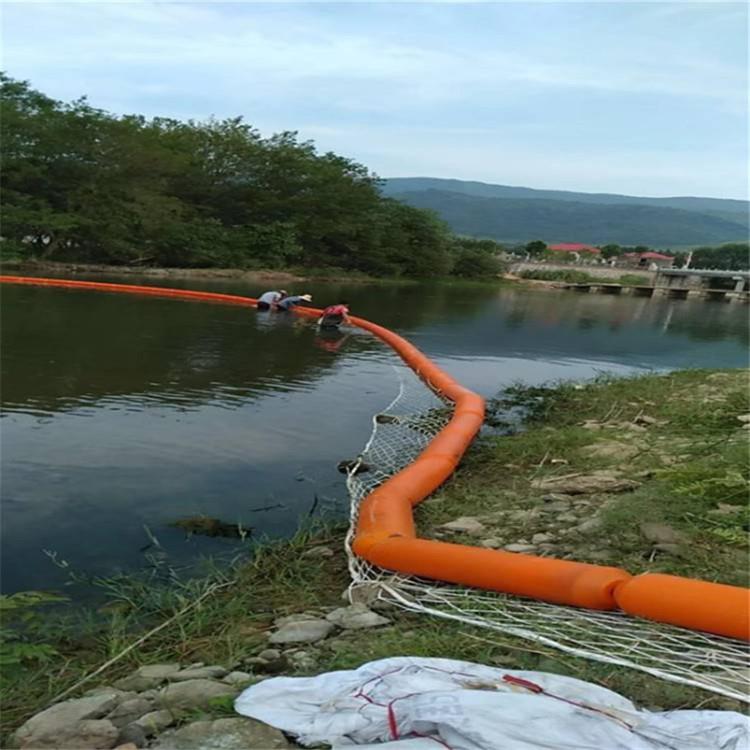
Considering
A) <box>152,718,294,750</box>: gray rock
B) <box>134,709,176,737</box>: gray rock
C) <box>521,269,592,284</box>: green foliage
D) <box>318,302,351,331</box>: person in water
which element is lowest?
<box>134,709,176,737</box>: gray rock

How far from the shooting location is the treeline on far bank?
27.3 metres

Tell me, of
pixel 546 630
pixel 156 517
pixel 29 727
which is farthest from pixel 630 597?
pixel 156 517

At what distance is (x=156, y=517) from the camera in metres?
5.22

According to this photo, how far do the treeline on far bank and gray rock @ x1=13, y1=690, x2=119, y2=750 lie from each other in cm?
2707

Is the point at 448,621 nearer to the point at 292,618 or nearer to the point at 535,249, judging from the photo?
the point at 292,618

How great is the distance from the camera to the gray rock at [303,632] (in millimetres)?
3229

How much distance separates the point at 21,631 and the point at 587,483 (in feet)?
12.6

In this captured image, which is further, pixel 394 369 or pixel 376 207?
pixel 376 207

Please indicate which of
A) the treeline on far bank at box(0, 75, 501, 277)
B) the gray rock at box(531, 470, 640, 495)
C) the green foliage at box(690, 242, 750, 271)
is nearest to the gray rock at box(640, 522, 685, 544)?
the gray rock at box(531, 470, 640, 495)

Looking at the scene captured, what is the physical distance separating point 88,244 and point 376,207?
56.7 ft

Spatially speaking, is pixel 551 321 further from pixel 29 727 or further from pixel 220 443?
pixel 29 727

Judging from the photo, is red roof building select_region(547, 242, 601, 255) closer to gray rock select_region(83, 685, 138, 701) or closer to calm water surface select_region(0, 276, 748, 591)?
calm water surface select_region(0, 276, 748, 591)

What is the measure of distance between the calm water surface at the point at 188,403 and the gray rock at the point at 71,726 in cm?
182

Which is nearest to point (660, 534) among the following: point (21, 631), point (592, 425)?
point (21, 631)
